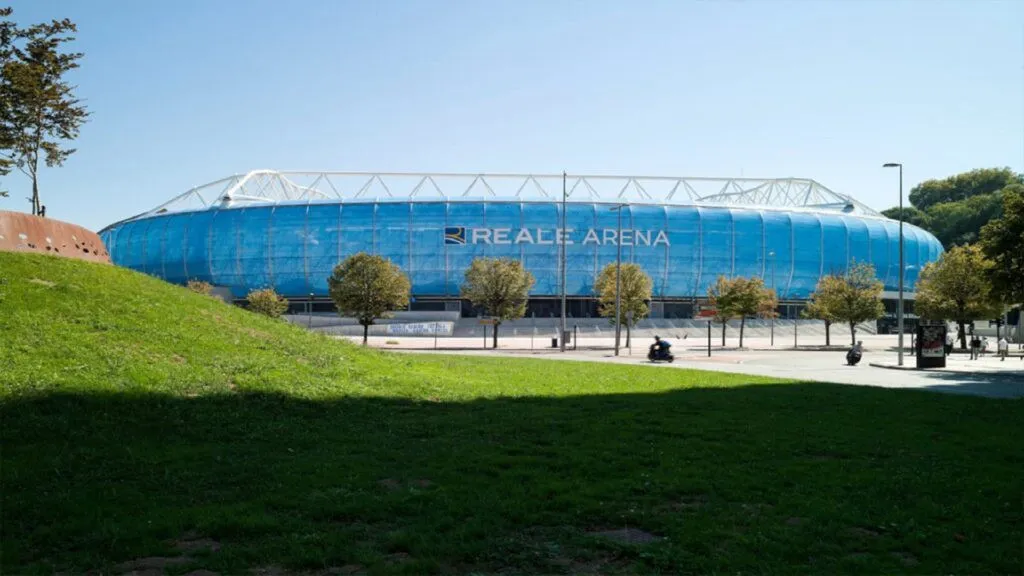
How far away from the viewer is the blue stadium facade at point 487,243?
91.3 m

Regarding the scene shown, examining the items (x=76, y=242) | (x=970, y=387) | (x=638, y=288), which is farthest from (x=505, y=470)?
(x=638, y=288)

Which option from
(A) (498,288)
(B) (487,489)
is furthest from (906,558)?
(A) (498,288)

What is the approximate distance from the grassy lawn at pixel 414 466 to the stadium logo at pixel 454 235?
7331 centimetres

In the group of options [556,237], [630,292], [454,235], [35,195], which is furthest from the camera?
[556,237]

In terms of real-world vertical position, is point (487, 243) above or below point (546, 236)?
below

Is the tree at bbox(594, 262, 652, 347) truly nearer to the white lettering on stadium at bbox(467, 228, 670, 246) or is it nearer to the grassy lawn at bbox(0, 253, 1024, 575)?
the white lettering on stadium at bbox(467, 228, 670, 246)

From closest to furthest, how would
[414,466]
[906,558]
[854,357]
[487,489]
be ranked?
1. [906,558]
2. [487,489]
3. [414,466]
4. [854,357]

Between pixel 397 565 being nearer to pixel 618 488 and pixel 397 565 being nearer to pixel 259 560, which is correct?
pixel 259 560

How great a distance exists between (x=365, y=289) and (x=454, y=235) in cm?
3218

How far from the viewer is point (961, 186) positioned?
15500 cm

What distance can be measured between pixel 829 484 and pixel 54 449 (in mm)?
8582

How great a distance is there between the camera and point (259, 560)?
565cm

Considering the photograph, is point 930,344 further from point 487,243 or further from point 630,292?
point 487,243

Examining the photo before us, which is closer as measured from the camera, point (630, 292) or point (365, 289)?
point (365, 289)
